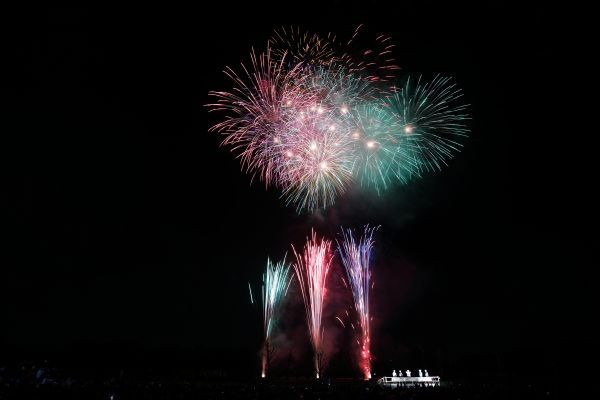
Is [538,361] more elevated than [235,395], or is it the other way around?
[538,361]

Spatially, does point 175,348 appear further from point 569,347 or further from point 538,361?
point 569,347

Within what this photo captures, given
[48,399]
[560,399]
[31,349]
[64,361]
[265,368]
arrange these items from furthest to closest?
[31,349] < [64,361] < [265,368] < [560,399] < [48,399]

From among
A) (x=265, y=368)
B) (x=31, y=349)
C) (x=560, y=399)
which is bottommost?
(x=560, y=399)

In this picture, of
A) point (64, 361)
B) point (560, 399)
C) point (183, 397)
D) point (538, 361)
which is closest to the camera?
point (183, 397)

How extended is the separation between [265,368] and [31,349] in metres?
41.7

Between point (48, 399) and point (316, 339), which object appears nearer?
point (48, 399)

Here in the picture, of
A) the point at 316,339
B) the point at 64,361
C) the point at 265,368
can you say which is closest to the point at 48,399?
the point at 316,339

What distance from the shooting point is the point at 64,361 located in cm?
6100

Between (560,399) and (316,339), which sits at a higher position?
(316,339)

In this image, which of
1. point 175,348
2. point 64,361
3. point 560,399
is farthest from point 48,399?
point 175,348

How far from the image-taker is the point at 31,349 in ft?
220

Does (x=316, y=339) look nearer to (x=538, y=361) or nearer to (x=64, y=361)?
(x=538, y=361)

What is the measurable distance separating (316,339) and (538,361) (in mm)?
41381

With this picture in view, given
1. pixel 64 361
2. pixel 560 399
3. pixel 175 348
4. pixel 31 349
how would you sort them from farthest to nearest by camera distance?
pixel 175 348, pixel 31 349, pixel 64 361, pixel 560 399
